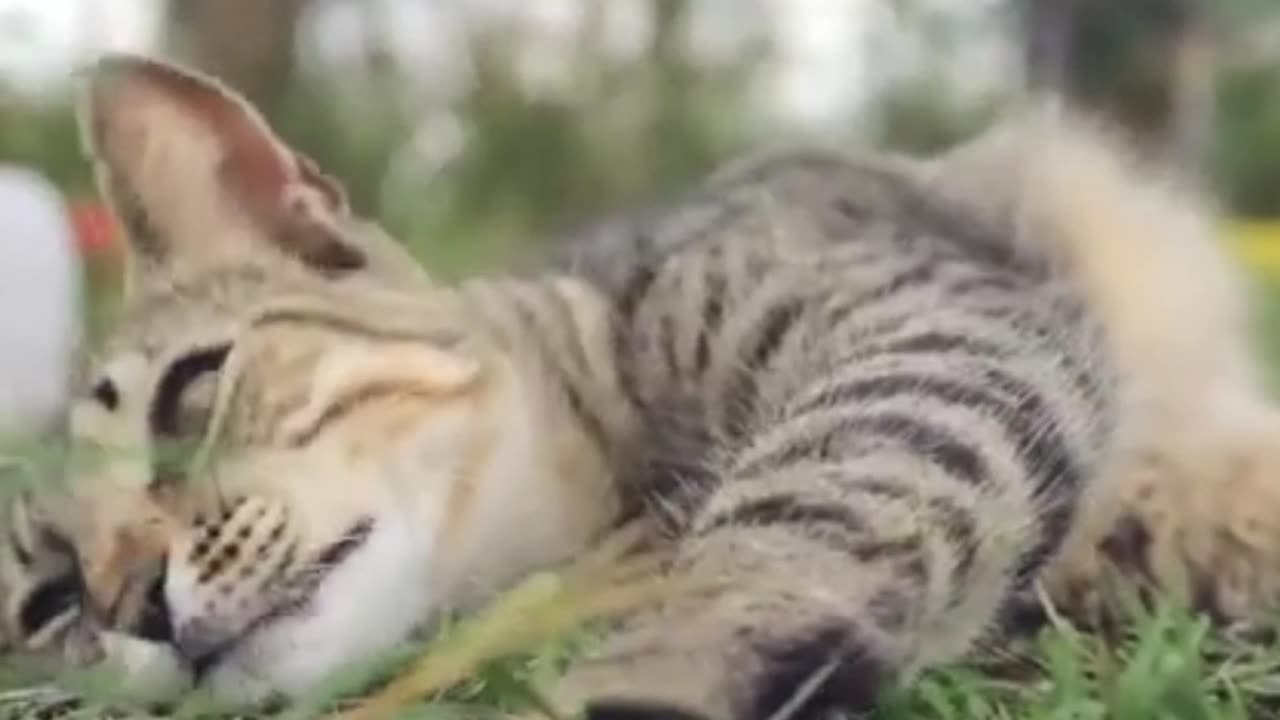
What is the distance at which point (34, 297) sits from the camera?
2.69 feet

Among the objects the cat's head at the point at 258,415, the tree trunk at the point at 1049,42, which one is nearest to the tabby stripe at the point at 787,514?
the cat's head at the point at 258,415

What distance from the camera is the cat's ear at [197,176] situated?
0.78m

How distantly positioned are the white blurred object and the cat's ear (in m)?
0.03

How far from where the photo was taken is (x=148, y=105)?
0.78m

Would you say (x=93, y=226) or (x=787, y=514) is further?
(x=93, y=226)

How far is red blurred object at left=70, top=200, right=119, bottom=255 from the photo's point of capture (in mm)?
797

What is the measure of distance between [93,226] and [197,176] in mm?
46

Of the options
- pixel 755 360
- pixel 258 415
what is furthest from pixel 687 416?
pixel 258 415

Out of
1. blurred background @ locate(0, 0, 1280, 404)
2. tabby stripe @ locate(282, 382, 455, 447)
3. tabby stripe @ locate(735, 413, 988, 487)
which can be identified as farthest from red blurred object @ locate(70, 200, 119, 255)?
tabby stripe @ locate(735, 413, 988, 487)

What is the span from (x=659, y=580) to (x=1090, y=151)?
0.25 metres

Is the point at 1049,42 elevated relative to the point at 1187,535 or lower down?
elevated

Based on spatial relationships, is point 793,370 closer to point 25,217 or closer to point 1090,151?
point 1090,151

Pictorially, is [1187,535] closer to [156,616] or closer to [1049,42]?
[1049,42]

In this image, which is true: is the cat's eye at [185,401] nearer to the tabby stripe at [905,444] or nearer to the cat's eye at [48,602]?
the cat's eye at [48,602]
